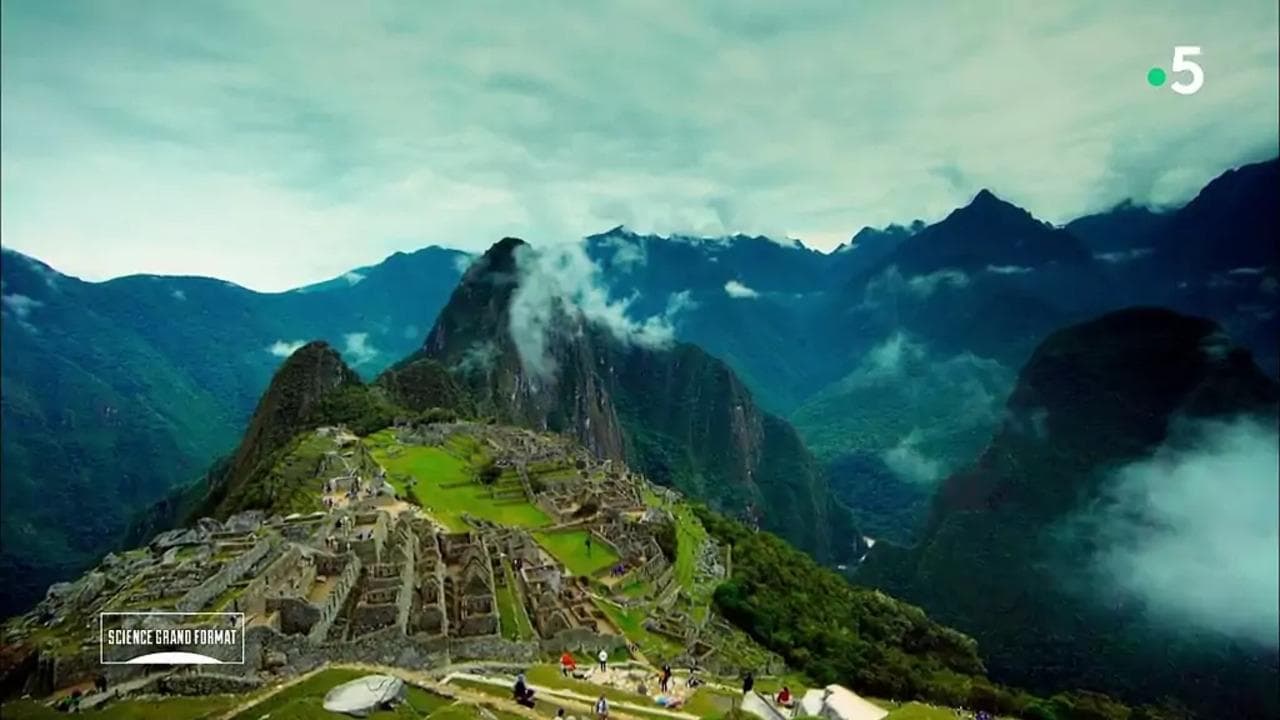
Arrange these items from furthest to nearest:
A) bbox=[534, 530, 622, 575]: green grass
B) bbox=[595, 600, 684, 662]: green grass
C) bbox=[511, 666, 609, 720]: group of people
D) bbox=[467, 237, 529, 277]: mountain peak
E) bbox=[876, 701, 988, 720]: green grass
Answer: bbox=[467, 237, 529, 277]: mountain peak, bbox=[534, 530, 622, 575]: green grass, bbox=[595, 600, 684, 662]: green grass, bbox=[876, 701, 988, 720]: green grass, bbox=[511, 666, 609, 720]: group of people

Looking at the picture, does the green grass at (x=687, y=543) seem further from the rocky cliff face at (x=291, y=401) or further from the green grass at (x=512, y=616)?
the rocky cliff face at (x=291, y=401)

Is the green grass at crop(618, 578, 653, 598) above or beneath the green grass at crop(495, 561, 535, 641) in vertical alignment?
beneath

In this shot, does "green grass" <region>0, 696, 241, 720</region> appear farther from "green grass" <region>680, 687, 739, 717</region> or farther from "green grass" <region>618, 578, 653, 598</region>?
"green grass" <region>618, 578, 653, 598</region>

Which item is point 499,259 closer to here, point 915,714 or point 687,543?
point 687,543

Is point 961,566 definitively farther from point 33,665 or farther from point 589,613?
point 33,665

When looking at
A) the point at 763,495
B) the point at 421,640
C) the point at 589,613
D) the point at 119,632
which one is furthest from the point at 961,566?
the point at 119,632

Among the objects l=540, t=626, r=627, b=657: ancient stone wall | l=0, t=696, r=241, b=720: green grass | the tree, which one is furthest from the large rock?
the tree
